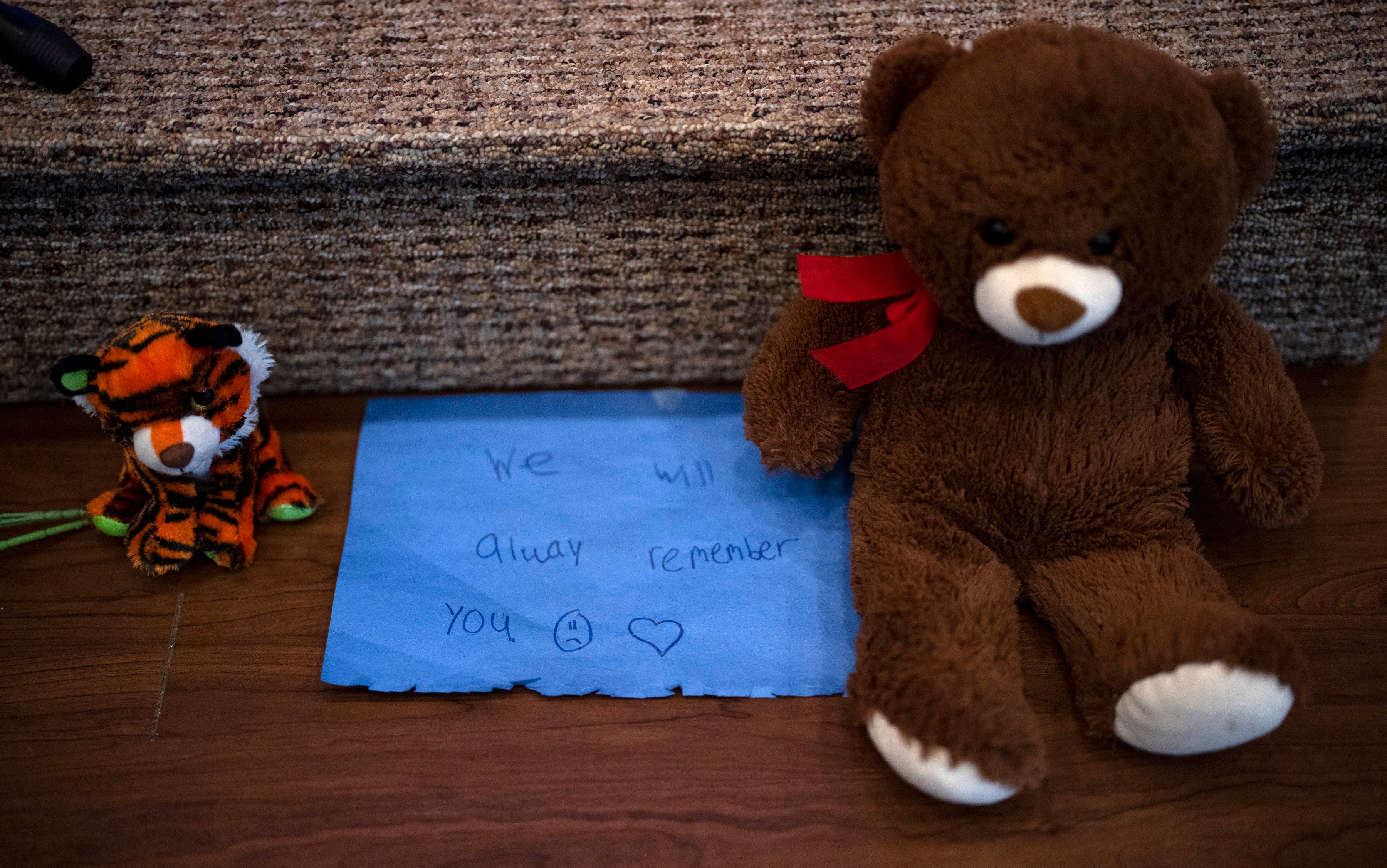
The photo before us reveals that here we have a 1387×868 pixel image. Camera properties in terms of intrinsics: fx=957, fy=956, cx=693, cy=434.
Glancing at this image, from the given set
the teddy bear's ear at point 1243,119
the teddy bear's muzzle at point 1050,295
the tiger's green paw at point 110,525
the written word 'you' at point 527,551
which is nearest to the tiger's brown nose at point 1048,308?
the teddy bear's muzzle at point 1050,295

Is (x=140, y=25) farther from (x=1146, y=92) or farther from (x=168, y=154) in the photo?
(x=1146, y=92)

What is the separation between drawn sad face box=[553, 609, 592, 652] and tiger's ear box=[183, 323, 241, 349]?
271 mm

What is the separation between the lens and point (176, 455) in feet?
1.94

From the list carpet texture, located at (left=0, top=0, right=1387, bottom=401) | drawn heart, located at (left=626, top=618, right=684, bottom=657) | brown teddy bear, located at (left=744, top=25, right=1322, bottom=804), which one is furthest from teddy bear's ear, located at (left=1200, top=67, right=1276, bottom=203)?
drawn heart, located at (left=626, top=618, right=684, bottom=657)

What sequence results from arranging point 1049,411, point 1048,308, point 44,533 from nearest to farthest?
point 1048,308 < point 1049,411 < point 44,533

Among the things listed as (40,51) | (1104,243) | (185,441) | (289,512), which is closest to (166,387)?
(185,441)

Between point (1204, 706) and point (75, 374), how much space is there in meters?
0.67

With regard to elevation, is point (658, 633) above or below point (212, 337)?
below

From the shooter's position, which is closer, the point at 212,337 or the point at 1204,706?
the point at 1204,706

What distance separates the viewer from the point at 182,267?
2.26 ft

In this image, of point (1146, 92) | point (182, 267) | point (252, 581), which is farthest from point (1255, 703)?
point (182, 267)

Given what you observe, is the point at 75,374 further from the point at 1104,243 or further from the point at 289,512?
the point at 1104,243

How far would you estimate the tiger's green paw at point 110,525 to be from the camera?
674 mm

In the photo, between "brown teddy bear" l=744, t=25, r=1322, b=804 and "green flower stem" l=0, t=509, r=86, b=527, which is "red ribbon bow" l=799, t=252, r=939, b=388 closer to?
"brown teddy bear" l=744, t=25, r=1322, b=804
